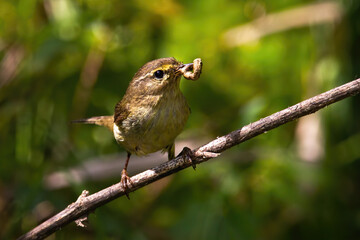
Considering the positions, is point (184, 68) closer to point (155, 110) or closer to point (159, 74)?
point (159, 74)

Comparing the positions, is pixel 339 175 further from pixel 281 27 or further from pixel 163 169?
pixel 163 169

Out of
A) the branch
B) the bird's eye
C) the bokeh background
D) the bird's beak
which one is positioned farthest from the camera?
the bokeh background

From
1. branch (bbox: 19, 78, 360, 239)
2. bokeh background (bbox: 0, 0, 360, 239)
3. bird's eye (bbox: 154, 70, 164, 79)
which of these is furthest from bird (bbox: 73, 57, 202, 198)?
bokeh background (bbox: 0, 0, 360, 239)

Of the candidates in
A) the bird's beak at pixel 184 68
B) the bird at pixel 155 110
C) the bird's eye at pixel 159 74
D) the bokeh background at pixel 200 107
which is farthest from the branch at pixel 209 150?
the bokeh background at pixel 200 107

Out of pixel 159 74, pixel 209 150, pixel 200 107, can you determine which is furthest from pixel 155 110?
pixel 200 107

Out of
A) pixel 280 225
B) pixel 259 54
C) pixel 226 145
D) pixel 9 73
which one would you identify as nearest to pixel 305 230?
pixel 280 225

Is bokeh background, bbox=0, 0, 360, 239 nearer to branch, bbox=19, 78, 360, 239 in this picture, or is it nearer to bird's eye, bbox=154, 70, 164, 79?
bird's eye, bbox=154, 70, 164, 79

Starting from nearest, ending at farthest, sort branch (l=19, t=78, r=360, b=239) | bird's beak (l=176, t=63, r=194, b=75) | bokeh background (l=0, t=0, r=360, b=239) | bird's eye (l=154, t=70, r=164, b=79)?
branch (l=19, t=78, r=360, b=239)
bird's beak (l=176, t=63, r=194, b=75)
bird's eye (l=154, t=70, r=164, b=79)
bokeh background (l=0, t=0, r=360, b=239)
